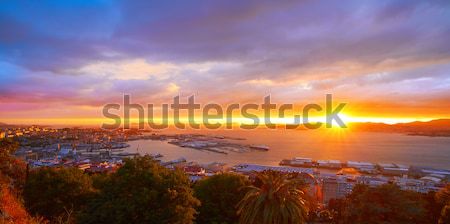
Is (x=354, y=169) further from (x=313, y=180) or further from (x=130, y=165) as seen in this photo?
(x=130, y=165)

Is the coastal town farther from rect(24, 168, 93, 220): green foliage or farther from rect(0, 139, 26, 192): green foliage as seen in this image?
rect(0, 139, 26, 192): green foliage

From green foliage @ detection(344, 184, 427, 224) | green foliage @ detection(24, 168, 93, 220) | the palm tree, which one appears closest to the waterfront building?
green foliage @ detection(344, 184, 427, 224)

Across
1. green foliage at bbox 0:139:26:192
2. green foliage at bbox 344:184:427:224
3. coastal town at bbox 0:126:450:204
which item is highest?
green foliage at bbox 0:139:26:192

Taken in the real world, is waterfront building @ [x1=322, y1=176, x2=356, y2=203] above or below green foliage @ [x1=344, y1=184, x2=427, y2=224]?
below

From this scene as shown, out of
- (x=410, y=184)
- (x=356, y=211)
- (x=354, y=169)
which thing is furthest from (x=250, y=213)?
(x=354, y=169)

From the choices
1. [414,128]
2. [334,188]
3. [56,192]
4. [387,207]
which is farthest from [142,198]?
[414,128]
